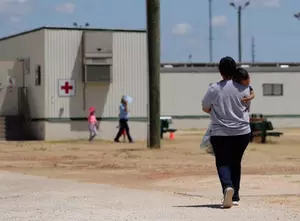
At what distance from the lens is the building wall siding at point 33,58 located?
29.8 m

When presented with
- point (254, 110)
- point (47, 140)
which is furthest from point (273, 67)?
point (47, 140)

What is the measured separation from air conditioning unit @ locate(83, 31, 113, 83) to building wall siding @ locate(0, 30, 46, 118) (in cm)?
169

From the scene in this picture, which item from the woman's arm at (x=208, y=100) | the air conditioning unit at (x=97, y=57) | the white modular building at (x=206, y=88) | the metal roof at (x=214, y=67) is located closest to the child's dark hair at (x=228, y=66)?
the woman's arm at (x=208, y=100)

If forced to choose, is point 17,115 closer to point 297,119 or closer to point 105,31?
point 105,31

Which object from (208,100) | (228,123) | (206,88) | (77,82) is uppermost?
(77,82)

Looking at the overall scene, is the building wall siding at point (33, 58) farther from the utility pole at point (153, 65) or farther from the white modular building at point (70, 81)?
the utility pole at point (153, 65)

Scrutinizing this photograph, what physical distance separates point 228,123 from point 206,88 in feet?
116

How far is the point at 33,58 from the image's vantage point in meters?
30.8

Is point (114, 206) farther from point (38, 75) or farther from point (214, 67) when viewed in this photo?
point (214, 67)

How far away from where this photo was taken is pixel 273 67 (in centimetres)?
4725

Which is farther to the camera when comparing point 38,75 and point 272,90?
point 272,90

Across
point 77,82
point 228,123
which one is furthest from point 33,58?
point 228,123

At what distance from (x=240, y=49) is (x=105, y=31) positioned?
5190 centimetres

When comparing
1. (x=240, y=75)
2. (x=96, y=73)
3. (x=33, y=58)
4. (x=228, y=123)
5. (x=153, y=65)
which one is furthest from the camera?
(x=33, y=58)
